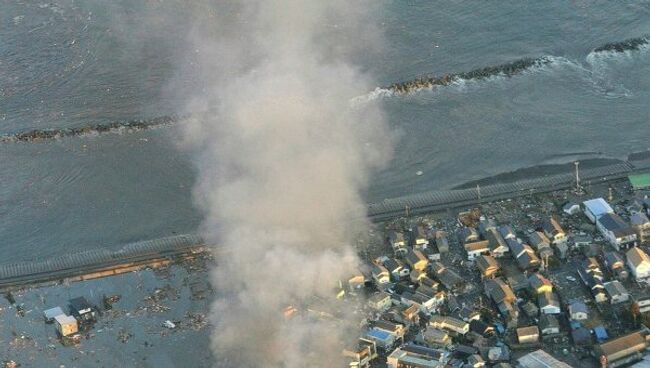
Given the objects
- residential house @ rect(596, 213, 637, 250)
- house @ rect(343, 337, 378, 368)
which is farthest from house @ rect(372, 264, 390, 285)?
residential house @ rect(596, 213, 637, 250)

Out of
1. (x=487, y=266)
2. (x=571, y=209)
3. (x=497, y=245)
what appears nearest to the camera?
(x=487, y=266)

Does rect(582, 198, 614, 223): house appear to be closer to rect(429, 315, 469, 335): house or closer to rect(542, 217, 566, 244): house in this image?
rect(542, 217, 566, 244): house

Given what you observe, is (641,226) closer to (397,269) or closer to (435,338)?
(397,269)

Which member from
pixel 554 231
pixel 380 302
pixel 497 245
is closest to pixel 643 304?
pixel 554 231

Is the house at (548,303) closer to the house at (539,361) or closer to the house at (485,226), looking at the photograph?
the house at (539,361)

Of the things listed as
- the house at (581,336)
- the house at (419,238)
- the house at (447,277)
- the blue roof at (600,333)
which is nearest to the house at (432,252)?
the house at (419,238)
